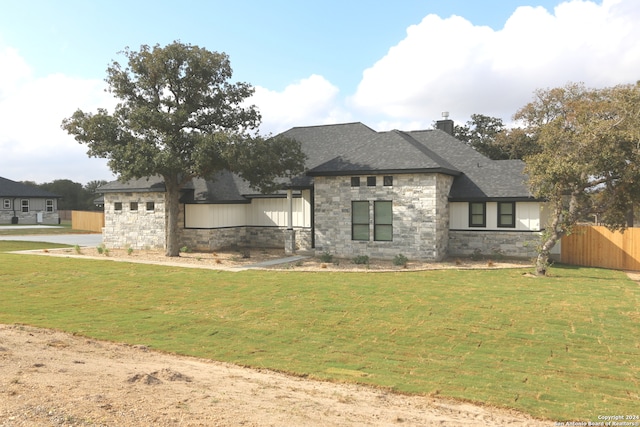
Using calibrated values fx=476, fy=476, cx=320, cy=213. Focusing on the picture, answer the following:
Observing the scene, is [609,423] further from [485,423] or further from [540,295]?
[540,295]

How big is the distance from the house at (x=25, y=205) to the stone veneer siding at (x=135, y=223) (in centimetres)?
3437

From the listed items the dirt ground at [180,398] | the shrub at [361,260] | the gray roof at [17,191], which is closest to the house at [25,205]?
the gray roof at [17,191]

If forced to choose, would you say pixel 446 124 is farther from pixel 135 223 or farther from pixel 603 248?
pixel 135 223

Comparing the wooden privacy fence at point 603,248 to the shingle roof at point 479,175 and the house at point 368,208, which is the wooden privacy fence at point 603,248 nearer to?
the house at point 368,208

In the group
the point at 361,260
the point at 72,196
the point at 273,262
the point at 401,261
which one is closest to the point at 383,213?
the point at 361,260

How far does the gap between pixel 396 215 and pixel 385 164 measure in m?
2.31

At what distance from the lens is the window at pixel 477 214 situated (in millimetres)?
22188

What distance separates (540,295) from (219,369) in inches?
393

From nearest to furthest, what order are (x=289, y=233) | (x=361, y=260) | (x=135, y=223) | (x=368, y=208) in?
1. (x=361, y=260)
2. (x=368, y=208)
3. (x=289, y=233)
4. (x=135, y=223)

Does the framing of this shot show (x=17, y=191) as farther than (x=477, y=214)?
Yes

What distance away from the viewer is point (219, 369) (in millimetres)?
8133

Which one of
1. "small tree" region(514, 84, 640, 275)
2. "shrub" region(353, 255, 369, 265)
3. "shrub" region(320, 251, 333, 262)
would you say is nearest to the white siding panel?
"shrub" region(320, 251, 333, 262)

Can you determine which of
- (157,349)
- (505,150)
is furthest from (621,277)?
A: (505,150)

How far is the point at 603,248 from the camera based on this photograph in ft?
68.5
